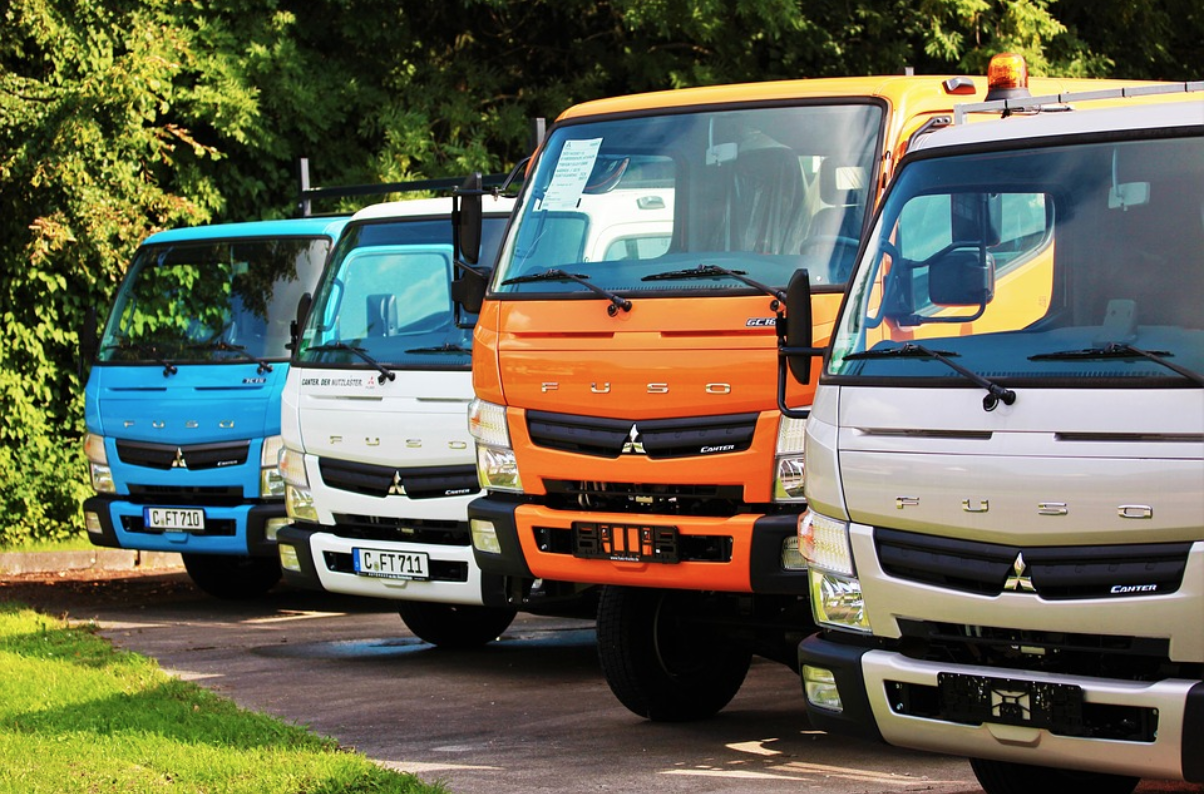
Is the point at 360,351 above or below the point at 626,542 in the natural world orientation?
above

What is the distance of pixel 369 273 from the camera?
10398mm

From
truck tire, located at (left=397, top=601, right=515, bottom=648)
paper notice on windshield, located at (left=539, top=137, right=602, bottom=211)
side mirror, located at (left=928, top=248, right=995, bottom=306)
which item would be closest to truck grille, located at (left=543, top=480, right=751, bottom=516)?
paper notice on windshield, located at (left=539, top=137, right=602, bottom=211)

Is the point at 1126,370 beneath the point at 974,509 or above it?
above

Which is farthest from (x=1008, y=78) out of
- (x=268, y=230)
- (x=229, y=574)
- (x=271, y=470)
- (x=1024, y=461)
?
(x=229, y=574)

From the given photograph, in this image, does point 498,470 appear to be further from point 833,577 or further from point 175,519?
point 175,519

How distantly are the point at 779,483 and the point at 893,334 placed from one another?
1.34 m

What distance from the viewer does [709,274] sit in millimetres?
7426

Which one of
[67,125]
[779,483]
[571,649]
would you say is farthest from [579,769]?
[67,125]

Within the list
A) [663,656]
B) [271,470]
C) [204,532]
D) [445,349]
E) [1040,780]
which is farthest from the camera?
[204,532]

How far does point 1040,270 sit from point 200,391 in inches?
290

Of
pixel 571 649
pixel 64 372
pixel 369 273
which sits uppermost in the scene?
pixel 369 273

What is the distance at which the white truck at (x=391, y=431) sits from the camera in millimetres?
9461

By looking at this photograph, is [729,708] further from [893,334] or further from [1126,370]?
[1126,370]

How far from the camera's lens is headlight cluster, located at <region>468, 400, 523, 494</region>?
26.1ft
